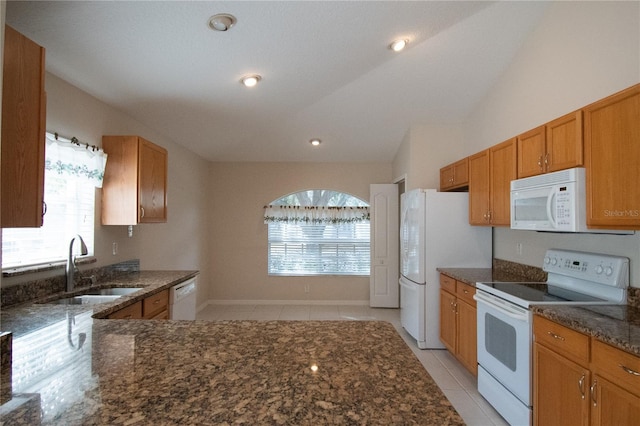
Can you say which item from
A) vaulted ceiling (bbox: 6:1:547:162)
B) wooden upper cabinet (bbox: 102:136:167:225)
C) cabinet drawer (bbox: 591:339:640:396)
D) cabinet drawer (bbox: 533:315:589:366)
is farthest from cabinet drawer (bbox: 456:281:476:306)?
wooden upper cabinet (bbox: 102:136:167:225)

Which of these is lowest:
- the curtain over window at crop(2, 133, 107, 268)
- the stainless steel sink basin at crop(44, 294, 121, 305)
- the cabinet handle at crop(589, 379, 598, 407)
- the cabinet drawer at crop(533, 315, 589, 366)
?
the cabinet handle at crop(589, 379, 598, 407)

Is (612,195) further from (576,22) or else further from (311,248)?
(311,248)

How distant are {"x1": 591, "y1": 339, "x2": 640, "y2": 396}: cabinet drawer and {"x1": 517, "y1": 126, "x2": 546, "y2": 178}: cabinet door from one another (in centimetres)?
129

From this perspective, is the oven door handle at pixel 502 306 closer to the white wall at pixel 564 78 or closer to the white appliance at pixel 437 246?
the white wall at pixel 564 78

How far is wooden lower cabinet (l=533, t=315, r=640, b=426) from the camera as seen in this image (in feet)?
4.77

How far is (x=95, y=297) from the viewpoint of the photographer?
2.48 m

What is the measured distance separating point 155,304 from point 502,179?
306 cm

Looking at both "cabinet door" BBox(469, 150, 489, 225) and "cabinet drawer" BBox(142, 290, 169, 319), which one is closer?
"cabinet drawer" BBox(142, 290, 169, 319)

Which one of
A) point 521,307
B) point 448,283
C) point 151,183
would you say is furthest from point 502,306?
point 151,183

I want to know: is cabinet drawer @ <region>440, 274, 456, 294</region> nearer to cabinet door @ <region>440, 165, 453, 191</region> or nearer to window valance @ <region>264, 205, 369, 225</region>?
cabinet door @ <region>440, 165, 453, 191</region>

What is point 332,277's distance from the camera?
570 cm

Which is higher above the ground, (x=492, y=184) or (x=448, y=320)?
(x=492, y=184)

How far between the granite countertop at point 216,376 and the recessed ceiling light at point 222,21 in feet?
6.24

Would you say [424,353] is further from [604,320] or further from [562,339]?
[604,320]
